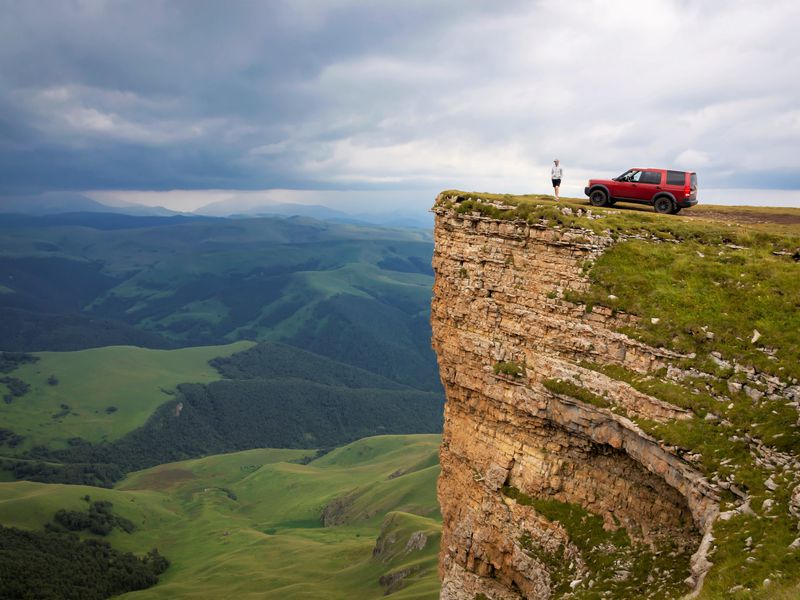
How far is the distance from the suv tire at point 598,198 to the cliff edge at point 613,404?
956 cm

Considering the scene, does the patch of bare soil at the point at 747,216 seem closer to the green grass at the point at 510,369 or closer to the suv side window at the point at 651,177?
the suv side window at the point at 651,177

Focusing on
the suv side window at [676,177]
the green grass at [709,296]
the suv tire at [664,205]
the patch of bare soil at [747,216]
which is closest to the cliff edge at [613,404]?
the green grass at [709,296]

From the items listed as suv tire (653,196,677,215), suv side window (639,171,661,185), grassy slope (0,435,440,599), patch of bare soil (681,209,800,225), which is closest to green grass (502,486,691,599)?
patch of bare soil (681,209,800,225)

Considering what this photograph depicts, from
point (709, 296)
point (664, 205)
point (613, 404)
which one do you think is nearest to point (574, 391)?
point (613, 404)

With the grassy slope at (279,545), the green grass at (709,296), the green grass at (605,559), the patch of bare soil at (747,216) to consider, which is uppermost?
the patch of bare soil at (747,216)

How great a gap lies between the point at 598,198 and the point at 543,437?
1756 cm

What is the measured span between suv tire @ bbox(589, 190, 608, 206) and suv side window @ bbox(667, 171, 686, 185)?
359cm

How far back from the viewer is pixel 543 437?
24.4 meters

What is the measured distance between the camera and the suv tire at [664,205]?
33.7m

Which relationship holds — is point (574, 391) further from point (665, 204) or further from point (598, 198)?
point (598, 198)

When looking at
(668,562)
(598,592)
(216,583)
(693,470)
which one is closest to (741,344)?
(693,470)

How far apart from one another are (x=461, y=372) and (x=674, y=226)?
1122 cm

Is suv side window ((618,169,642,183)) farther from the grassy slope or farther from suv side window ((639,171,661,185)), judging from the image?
the grassy slope

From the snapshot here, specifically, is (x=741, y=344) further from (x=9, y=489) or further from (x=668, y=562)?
(x=9, y=489)
